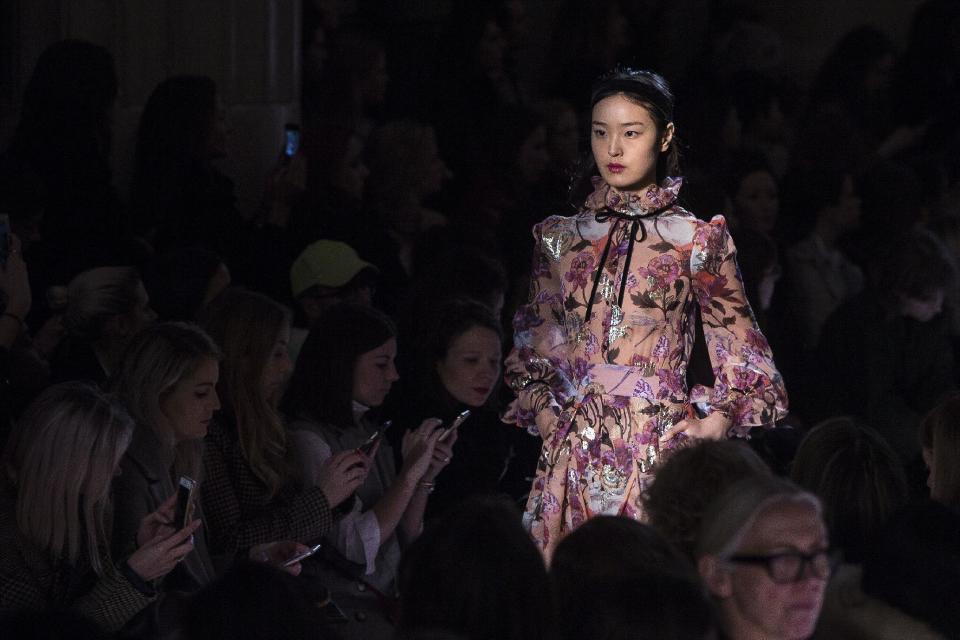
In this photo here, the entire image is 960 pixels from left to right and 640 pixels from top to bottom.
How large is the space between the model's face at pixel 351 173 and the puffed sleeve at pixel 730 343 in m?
2.63

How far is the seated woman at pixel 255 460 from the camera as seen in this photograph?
4742mm

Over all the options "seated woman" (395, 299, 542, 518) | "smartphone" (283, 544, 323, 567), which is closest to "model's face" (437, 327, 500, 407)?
"seated woman" (395, 299, 542, 518)

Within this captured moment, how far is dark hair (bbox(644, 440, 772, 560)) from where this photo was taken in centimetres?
354

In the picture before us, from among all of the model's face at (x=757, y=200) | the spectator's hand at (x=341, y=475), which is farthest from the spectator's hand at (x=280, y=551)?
the model's face at (x=757, y=200)

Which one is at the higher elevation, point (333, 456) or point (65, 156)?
point (65, 156)

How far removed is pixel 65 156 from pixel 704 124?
10.6 ft

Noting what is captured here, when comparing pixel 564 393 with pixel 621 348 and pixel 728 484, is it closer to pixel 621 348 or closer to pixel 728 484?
pixel 621 348

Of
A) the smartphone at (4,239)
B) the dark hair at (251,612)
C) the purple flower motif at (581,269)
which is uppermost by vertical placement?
the purple flower motif at (581,269)

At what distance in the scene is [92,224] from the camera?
19.0ft

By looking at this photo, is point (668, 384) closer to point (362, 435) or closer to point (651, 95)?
point (651, 95)

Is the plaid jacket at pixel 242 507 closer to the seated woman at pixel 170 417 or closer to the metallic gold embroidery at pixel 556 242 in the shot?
the seated woman at pixel 170 417

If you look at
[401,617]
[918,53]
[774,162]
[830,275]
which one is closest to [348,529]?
[401,617]

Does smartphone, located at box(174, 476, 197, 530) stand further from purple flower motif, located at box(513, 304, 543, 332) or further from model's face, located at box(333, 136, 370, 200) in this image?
model's face, located at box(333, 136, 370, 200)

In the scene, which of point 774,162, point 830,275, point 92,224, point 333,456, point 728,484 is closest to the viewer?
point 728,484
